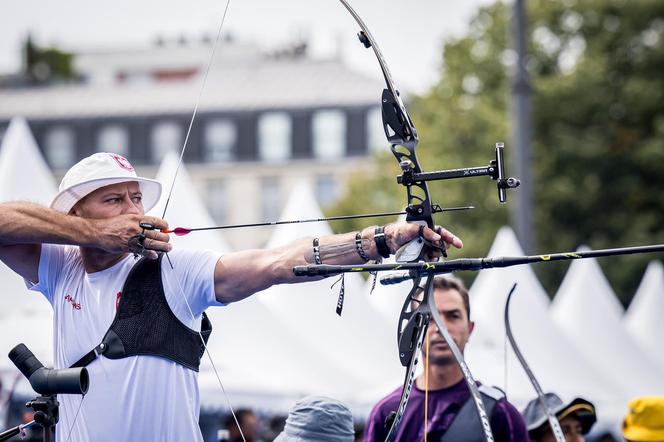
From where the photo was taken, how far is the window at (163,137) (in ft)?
188

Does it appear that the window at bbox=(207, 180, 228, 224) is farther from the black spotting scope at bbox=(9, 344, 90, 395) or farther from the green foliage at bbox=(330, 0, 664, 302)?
the black spotting scope at bbox=(9, 344, 90, 395)

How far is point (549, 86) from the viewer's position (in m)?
28.8

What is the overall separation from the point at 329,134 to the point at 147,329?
167 ft

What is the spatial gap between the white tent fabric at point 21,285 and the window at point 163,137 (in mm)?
44821

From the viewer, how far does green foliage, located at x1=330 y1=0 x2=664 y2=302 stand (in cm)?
2800

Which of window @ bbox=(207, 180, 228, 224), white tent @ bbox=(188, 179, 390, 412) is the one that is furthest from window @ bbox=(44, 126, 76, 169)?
white tent @ bbox=(188, 179, 390, 412)

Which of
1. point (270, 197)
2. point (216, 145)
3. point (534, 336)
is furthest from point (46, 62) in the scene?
point (534, 336)

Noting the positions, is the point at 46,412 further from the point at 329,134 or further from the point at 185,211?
the point at 329,134

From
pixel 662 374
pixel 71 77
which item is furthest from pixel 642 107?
pixel 71 77

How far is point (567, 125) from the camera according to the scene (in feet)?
97.9

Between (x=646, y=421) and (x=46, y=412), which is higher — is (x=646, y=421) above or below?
above

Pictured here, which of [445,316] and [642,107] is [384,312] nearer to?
[445,316]

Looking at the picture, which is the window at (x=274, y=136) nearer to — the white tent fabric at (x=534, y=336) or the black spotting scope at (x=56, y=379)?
the white tent fabric at (x=534, y=336)

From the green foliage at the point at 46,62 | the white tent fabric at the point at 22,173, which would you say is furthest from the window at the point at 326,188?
the white tent fabric at the point at 22,173
